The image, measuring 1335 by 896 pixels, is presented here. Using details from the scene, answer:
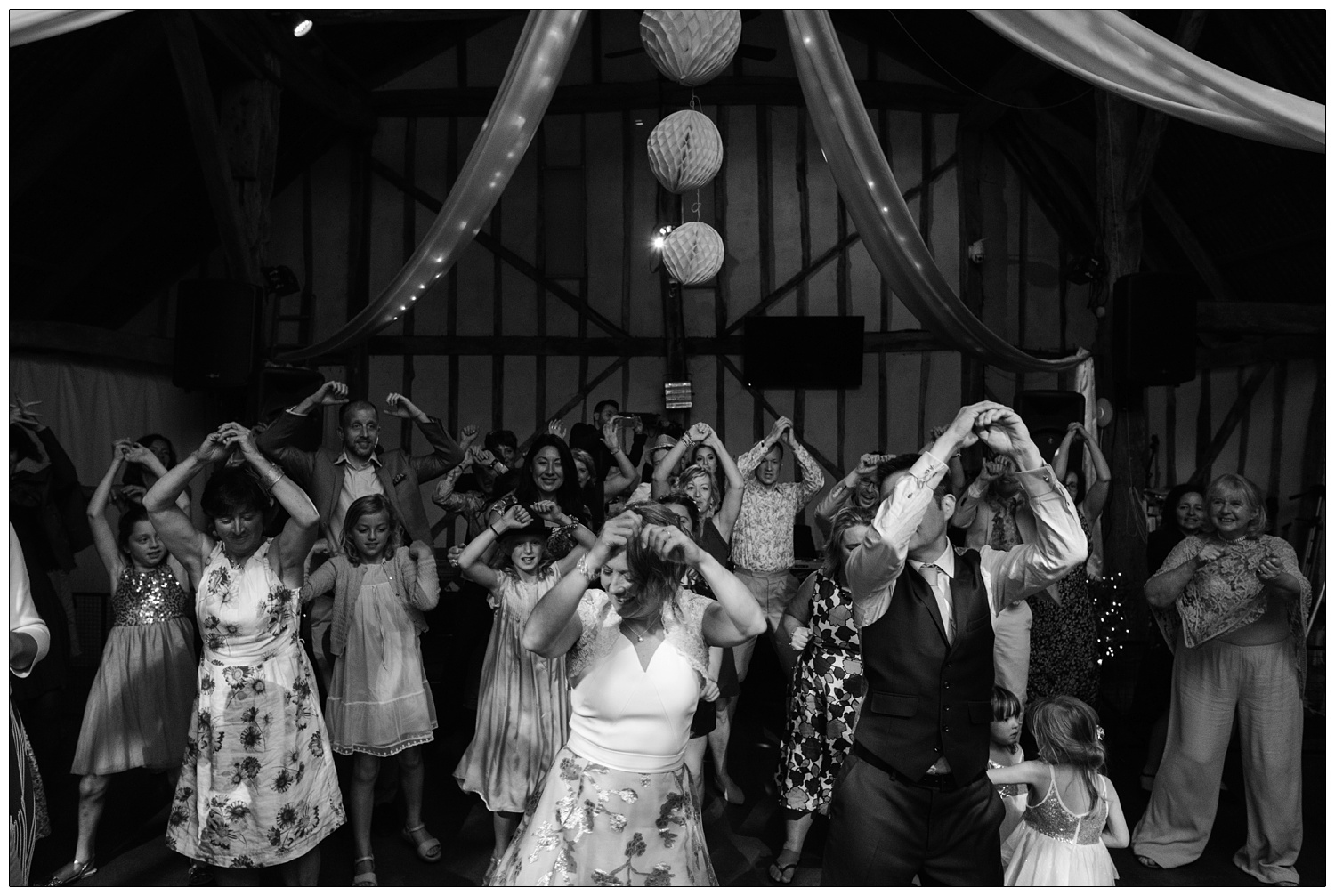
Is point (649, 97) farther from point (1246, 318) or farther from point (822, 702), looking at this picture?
point (822, 702)

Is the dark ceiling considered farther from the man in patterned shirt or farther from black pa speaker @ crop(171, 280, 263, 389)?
the man in patterned shirt

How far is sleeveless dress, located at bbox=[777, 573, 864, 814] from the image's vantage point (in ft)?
11.0

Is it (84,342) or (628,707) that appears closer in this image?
(628,707)

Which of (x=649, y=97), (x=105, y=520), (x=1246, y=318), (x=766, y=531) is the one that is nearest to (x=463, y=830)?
(x=105, y=520)

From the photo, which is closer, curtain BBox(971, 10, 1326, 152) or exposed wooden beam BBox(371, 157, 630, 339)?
curtain BBox(971, 10, 1326, 152)

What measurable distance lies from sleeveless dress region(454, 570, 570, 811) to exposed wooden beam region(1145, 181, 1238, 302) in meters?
6.40

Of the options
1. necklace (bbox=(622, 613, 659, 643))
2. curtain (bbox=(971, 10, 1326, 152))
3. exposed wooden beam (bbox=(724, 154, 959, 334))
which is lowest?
necklace (bbox=(622, 613, 659, 643))

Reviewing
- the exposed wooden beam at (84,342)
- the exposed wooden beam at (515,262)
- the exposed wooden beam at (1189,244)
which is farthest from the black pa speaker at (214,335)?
the exposed wooden beam at (1189,244)

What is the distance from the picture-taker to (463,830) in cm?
381

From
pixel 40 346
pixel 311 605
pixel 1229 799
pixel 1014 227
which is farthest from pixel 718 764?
pixel 1014 227

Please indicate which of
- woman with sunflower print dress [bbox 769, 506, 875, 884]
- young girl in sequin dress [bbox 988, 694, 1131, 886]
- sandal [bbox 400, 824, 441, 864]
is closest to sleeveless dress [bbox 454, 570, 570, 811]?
sandal [bbox 400, 824, 441, 864]

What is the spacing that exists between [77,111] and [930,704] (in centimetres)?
582

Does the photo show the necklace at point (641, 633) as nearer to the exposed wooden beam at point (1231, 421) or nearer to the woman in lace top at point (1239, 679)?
the woman in lace top at point (1239, 679)

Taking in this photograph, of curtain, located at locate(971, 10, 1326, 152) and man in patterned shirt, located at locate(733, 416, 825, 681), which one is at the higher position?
curtain, located at locate(971, 10, 1326, 152)
